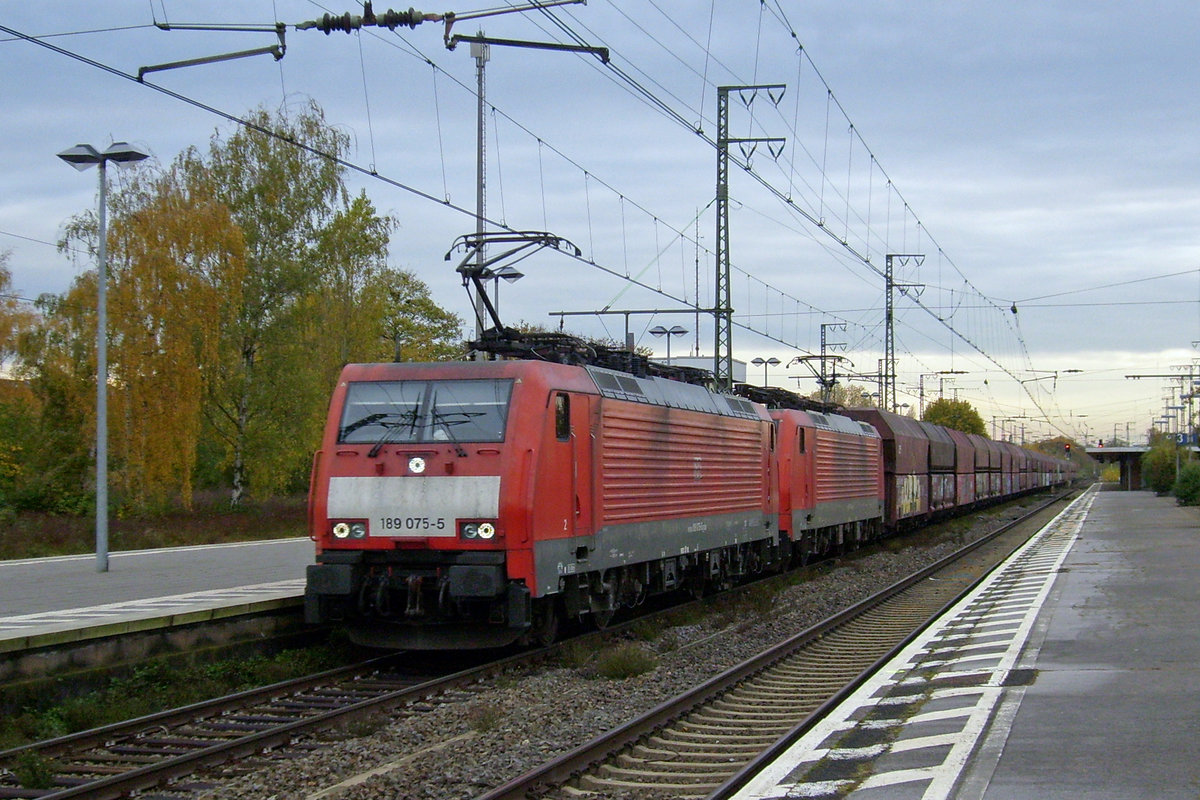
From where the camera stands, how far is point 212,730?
9.90 meters

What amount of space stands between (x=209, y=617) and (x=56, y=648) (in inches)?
74.0

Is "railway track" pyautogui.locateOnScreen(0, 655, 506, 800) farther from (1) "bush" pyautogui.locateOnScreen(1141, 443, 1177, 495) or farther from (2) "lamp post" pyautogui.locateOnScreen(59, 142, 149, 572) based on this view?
(1) "bush" pyautogui.locateOnScreen(1141, 443, 1177, 495)

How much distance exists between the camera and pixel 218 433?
35.5m

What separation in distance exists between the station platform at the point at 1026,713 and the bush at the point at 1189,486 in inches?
1526

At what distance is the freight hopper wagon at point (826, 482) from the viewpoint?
23266mm

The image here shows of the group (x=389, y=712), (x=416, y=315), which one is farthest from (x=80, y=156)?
(x=416, y=315)

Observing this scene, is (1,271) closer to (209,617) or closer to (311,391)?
(311,391)

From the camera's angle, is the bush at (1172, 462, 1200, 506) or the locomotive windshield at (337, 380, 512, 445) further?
the bush at (1172, 462, 1200, 506)

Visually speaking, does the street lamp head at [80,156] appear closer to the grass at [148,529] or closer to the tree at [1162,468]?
the grass at [148,529]

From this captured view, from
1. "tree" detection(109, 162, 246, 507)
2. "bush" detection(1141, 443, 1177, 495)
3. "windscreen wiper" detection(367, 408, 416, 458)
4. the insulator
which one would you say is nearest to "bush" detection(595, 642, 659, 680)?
"windscreen wiper" detection(367, 408, 416, 458)

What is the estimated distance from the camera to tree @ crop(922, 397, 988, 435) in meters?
92.9

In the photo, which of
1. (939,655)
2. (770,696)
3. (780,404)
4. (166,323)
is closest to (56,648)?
(770,696)

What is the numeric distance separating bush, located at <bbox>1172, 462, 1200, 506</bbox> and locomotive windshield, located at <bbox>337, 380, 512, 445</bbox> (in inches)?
1901

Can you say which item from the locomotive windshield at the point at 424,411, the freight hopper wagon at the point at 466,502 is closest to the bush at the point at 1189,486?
the freight hopper wagon at the point at 466,502
